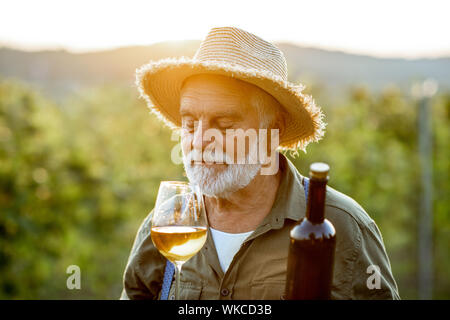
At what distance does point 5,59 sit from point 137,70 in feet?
76.8

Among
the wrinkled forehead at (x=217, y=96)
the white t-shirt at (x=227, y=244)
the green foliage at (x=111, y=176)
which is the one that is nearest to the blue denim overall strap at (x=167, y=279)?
the white t-shirt at (x=227, y=244)

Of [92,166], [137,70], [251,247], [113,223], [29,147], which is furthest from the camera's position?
[113,223]

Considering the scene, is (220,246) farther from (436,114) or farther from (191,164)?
(436,114)

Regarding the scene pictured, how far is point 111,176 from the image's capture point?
10805mm

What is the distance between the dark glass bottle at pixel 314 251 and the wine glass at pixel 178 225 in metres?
0.49

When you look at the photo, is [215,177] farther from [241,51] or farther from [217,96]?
[241,51]

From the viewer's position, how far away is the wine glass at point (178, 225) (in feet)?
5.87

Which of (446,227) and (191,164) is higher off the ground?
(191,164)

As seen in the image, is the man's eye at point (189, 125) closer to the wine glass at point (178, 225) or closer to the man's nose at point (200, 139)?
the man's nose at point (200, 139)

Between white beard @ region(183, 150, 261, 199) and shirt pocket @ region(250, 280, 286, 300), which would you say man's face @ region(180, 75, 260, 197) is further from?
shirt pocket @ region(250, 280, 286, 300)

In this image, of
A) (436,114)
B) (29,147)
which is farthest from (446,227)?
(29,147)

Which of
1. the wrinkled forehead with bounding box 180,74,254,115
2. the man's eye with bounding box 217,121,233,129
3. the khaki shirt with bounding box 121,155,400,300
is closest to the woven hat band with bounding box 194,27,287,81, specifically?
the wrinkled forehead with bounding box 180,74,254,115

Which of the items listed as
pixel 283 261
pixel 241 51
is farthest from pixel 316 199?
pixel 241 51

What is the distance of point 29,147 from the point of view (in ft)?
28.7
